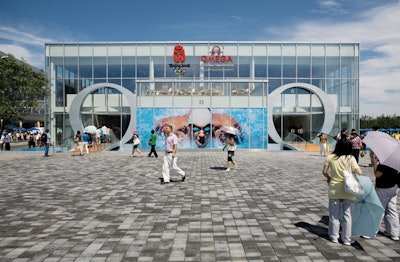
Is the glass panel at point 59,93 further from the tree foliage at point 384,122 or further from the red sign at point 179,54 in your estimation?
the tree foliage at point 384,122

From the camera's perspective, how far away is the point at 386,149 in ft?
15.7

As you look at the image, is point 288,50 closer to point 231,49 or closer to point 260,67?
point 260,67

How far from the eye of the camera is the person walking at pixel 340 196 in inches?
188

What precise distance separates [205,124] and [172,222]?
2198 cm

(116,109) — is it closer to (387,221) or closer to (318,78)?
(318,78)

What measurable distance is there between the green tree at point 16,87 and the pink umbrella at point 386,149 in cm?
2700

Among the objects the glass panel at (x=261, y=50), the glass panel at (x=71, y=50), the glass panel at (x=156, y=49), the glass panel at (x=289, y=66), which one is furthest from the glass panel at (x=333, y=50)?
the glass panel at (x=71, y=50)

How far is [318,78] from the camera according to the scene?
122 ft

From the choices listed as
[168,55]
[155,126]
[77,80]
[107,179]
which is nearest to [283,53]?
[168,55]

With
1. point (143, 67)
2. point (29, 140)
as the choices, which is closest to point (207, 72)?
point (143, 67)

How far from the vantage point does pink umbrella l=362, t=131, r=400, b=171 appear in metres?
4.64

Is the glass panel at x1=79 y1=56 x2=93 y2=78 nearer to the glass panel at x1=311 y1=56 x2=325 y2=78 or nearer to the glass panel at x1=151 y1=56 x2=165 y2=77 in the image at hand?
the glass panel at x1=151 y1=56 x2=165 y2=77

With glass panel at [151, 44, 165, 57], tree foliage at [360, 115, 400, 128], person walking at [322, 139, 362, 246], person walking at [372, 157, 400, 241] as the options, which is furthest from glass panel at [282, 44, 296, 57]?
tree foliage at [360, 115, 400, 128]

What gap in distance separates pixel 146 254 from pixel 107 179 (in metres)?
7.17
